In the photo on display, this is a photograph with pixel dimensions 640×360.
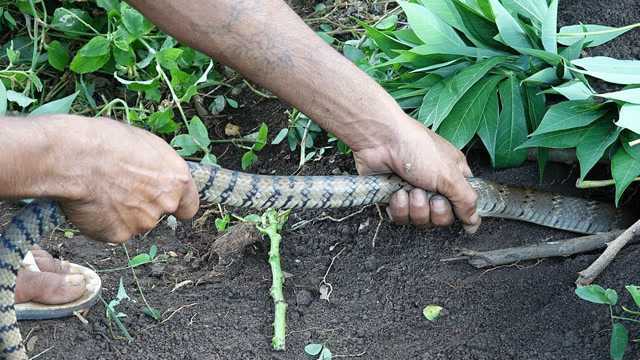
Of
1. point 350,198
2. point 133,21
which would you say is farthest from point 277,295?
point 133,21

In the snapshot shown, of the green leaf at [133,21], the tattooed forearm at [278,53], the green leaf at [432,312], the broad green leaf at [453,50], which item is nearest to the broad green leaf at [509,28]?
the broad green leaf at [453,50]

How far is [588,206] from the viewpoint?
4.07m

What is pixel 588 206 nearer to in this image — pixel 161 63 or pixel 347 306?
pixel 347 306

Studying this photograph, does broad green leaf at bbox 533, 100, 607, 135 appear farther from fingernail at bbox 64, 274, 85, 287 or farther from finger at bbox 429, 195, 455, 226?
fingernail at bbox 64, 274, 85, 287

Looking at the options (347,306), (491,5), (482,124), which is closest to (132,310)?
(347,306)

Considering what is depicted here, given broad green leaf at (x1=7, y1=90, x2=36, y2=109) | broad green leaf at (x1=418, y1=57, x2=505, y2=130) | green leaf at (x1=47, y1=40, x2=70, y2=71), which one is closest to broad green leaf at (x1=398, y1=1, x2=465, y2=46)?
broad green leaf at (x1=418, y1=57, x2=505, y2=130)

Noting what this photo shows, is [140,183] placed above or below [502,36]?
below

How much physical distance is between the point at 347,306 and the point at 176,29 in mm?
1247

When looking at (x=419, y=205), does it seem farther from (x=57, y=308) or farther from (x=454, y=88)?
(x=57, y=308)

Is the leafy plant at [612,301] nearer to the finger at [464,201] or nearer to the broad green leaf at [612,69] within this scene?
the finger at [464,201]

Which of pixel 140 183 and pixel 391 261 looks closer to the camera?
pixel 140 183

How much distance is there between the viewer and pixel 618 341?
3.07 metres

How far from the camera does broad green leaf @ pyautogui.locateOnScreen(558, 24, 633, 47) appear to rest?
387 centimetres

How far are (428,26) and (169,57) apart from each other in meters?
1.26
